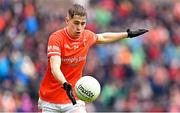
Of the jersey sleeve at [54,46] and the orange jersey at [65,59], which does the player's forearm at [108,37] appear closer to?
the orange jersey at [65,59]

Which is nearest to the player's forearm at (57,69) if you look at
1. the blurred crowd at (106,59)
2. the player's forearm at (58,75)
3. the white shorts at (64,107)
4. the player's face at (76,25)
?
the player's forearm at (58,75)

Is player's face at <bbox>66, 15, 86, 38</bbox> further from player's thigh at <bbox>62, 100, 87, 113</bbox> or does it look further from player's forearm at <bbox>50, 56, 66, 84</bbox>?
player's thigh at <bbox>62, 100, 87, 113</bbox>

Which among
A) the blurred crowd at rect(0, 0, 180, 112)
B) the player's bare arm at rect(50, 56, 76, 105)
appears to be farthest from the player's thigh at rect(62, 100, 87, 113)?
the blurred crowd at rect(0, 0, 180, 112)

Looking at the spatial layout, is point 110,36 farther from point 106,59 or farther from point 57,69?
point 106,59

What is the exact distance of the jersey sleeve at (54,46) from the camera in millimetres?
12413

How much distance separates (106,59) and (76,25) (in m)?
10.2

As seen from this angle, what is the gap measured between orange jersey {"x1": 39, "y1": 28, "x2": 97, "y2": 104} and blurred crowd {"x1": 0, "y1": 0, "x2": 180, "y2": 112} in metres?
6.33

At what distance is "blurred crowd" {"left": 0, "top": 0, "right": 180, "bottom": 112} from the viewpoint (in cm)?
2035

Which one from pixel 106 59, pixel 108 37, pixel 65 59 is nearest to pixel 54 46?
pixel 65 59

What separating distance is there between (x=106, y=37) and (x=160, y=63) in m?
9.92

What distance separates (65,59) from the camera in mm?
12633

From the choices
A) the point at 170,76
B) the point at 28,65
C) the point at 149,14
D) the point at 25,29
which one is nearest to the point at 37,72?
the point at 28,65

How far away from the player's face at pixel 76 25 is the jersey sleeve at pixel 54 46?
0.71 ft

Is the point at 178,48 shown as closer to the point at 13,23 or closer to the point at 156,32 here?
the point at 156,32
